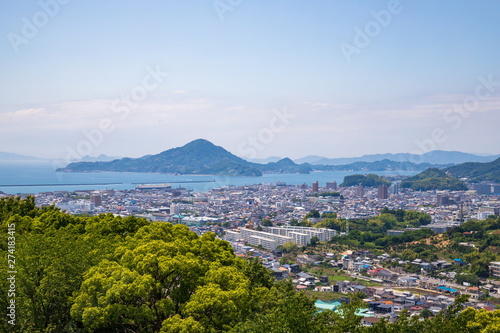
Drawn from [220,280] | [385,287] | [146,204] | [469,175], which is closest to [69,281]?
[220,280]

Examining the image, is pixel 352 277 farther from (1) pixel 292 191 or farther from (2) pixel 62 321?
(1) pixel 292 191

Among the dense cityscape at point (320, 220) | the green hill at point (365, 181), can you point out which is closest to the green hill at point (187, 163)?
the dense cityscape at point (320, 220)

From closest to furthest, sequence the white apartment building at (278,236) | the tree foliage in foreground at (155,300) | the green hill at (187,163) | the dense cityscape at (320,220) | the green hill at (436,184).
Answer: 1. the tree foliage in foreground at (155,300)
2. the dense cityscape at (320,220)
3. the white apartment building at (278,236)
4. the green hill at (436,184)
5. the green hill at (187,163)

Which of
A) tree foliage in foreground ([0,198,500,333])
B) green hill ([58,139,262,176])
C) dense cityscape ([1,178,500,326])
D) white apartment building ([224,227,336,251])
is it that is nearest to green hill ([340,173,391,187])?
dense cityscape ([1,178,500,326])

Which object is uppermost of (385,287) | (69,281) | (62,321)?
(69,281)

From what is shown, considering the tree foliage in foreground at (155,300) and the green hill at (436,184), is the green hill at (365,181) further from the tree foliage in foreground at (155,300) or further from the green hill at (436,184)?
the tree foliage in foreground at (155,300)

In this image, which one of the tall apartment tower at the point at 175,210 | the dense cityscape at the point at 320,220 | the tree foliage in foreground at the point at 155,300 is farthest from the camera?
the tall apartment tower at the point at 175,210
